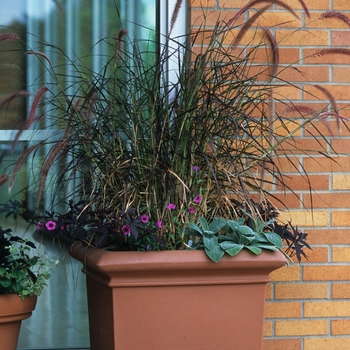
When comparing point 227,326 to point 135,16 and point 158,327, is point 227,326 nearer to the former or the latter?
point 158,327

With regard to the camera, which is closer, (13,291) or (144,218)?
(144,218)

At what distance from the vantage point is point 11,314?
2.24 m

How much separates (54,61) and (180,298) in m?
1.27

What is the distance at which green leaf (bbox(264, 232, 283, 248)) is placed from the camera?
2129mm

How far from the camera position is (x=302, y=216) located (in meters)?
2.70

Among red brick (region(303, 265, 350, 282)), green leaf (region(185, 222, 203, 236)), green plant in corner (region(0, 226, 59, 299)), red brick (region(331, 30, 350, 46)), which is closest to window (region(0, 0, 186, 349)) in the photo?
green plant in corner (region(0, 226, 59, 299))

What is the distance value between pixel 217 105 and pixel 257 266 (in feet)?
1.77

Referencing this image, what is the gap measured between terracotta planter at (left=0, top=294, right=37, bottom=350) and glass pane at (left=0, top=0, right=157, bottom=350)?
0.50 m

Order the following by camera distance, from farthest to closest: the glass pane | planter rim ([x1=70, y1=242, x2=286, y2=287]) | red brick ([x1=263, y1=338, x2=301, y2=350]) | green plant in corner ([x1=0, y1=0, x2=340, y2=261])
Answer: the glass pane → red brick ([x1=263, y1=338, x2=301, y2=350]) → green plant in corner ([x1=0, y1=0, x2=340, y2=261]) → planter rim ([x1=70, y1=242, x2=286, y2=287])

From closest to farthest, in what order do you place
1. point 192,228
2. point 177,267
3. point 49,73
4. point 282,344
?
point 177,267
point 192,228
point 282,344
point 49,73

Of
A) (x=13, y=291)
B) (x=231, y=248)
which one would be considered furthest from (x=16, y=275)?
(x=231, y=248)

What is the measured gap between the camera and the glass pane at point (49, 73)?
281 cm

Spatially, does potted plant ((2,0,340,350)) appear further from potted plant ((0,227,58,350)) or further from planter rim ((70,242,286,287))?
potted plant ((0,227,58,350))

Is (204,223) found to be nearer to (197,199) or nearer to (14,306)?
(197,199)
